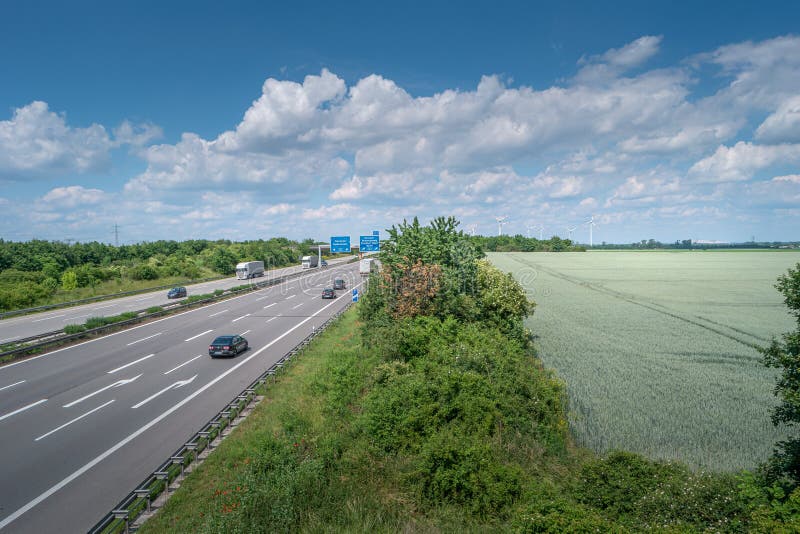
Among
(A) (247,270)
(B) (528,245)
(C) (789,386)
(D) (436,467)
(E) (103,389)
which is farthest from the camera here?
(B) (528,245)

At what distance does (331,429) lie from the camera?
1578cm

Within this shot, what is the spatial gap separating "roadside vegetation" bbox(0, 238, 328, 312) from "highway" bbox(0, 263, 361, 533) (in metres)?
21.0

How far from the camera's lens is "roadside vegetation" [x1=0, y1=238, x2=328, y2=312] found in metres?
47.5

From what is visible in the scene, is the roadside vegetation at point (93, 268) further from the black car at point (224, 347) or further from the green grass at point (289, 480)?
the green grass at point (289, 480)

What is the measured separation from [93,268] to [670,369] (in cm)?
7292

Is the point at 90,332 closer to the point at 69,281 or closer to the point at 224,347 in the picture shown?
the point at 224,347

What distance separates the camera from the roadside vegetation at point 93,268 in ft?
156

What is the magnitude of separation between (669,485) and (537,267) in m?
91.7

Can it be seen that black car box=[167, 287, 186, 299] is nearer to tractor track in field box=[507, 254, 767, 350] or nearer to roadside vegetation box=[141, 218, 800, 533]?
roadside vegetation box=[141, 218, 800, 533]

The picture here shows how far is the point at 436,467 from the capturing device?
11.3 metres

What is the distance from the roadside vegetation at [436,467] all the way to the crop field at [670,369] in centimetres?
235

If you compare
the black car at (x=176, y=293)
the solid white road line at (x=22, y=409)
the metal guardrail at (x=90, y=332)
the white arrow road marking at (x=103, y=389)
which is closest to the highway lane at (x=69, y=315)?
the black car at (x=176, y=293)

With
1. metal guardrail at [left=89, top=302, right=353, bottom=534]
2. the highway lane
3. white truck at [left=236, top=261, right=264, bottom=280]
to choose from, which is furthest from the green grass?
white truck at [left=236, top=261, right=264, bottom=280]

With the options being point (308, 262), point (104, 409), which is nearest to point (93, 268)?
point (308, 262)
